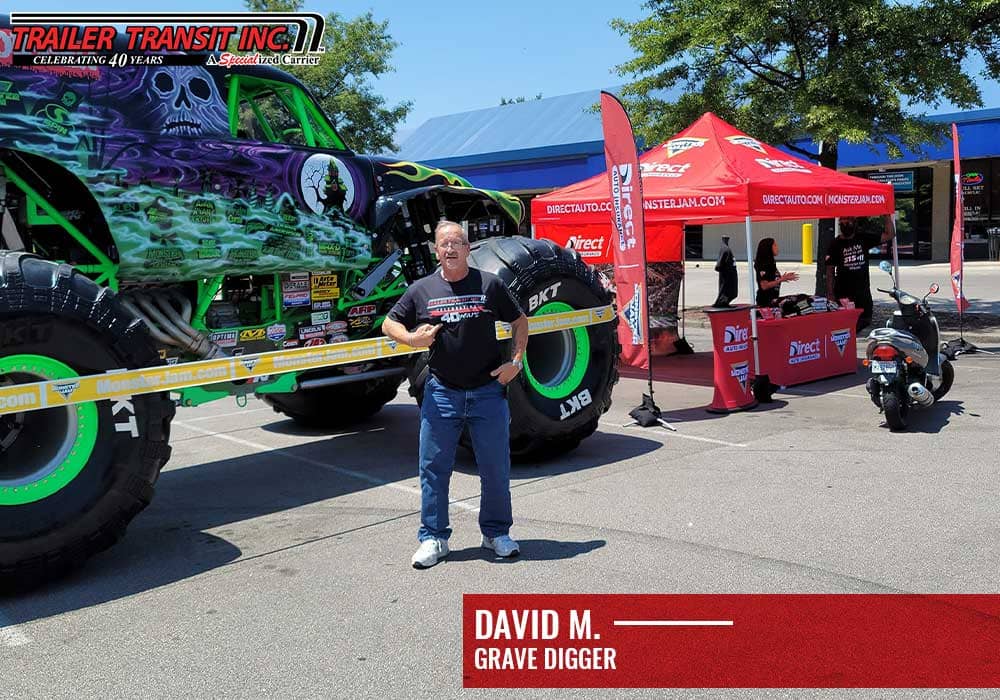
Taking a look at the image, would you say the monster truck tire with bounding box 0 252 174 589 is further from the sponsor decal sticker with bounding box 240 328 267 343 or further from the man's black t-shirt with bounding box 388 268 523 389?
the man's black t-shirt with bounding box 388 268 523 389

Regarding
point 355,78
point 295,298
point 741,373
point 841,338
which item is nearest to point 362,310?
point 295,298

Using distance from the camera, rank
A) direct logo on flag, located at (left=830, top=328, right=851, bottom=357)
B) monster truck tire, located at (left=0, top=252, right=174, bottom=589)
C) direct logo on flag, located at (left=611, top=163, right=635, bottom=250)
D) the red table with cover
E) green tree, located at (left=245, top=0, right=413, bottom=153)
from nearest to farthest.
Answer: monster truck tire, located at (left=0, top=252, right=174, bottom=589) < direct logo on flag, located at (left=611, top=163, right=635, bottom=250) < the red table with cover < direct logo on flag, located at (left=830, top=328, right=851, bottom=357) < green tree, located at (left=245, top=0, right=413, bottom=153)

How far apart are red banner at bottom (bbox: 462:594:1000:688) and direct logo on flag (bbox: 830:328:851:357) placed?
7.08 meters

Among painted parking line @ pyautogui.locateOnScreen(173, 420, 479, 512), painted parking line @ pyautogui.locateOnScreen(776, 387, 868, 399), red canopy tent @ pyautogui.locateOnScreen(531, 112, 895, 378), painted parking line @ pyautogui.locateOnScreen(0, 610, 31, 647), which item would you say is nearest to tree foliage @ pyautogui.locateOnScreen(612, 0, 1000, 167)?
red canopy tent @ pyautogui.locateOnScreen(531, 112, 895, 378)

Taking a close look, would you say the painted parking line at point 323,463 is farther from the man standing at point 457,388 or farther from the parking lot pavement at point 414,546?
the man standing at point 457,388

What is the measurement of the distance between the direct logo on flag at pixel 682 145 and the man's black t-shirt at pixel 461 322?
7055 mm

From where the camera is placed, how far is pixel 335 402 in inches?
347

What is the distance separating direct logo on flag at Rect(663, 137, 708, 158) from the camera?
11392 millimetres

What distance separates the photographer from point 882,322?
15414mm

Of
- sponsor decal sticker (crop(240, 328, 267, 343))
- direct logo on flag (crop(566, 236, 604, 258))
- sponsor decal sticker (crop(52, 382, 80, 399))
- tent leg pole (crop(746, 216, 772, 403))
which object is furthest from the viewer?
direct logo on flag (crop(566, 236, 604, 258))

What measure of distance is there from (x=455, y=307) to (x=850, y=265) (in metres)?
9.10

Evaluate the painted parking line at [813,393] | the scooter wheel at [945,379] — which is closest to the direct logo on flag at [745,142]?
the painted parking line at [813,393]

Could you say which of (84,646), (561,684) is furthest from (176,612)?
(561,684)

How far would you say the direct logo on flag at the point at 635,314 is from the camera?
8828 mm
